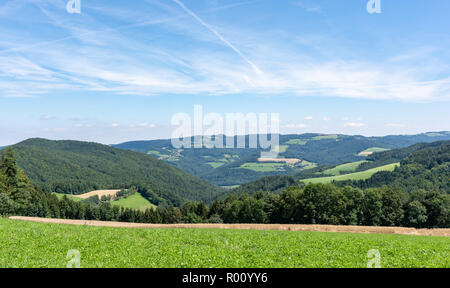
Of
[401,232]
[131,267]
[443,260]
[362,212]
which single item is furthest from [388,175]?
[131,267]

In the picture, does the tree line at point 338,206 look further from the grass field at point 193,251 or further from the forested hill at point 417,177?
the forested hill at point 417,177

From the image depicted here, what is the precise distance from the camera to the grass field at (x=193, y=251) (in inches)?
744

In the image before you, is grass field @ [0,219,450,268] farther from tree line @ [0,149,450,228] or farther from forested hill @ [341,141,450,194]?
forested hill @ [341,141,450,194]

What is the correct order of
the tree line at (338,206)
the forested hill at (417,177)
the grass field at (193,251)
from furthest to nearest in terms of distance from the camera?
the forested hill at (417,177) < the tree line at (338,206) < the grass field at (193,251)

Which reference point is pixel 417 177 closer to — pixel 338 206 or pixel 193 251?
pixel 338 206

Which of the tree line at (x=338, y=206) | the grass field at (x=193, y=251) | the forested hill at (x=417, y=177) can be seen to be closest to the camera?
the grass field at (x=193, y=251)

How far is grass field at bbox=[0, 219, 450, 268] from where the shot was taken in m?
18.9

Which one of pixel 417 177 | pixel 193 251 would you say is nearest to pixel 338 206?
pixel 193 251

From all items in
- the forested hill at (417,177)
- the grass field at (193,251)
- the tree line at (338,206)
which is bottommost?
the forested hill at (417,177)

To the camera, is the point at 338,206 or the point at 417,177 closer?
the point at 338,206

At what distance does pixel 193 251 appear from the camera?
21719mm

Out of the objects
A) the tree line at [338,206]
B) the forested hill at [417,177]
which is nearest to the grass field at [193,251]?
the tree line at [338,206]

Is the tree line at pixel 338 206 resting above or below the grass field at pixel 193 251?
below

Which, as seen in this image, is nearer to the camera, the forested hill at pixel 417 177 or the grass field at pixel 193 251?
the grass field at pixel 193 251
